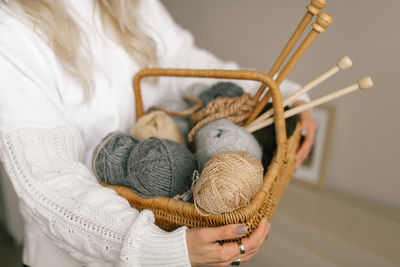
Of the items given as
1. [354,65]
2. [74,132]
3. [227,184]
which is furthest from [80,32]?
[354,65]

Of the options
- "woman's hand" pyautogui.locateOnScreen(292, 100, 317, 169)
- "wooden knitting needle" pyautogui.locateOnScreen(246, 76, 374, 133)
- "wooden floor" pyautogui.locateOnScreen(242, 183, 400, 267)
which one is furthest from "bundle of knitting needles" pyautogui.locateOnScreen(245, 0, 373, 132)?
"wooden floor" pyautogui.locateOnScreen(242, 183, 400, 267)

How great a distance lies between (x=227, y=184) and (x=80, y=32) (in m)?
0.48

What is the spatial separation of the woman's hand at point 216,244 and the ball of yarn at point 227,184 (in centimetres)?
3

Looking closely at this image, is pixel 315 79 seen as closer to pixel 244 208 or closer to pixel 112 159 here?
pixel 244 208

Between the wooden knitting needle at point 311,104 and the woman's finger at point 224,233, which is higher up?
the wooden knitting needle at point 311,104

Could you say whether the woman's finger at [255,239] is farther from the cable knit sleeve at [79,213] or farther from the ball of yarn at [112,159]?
the ball of yarn at [112,159]

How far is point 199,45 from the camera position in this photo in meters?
1.65

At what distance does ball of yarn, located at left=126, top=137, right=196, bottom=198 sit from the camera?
20.7 inches

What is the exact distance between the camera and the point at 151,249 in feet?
1.43

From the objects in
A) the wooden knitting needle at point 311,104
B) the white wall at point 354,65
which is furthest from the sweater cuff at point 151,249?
the white wall at point 354,65

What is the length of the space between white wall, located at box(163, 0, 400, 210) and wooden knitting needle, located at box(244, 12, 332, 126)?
0.66 meters

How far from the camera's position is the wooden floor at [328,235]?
3.25 ft

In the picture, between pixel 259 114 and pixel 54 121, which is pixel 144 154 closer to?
pixel 54 121

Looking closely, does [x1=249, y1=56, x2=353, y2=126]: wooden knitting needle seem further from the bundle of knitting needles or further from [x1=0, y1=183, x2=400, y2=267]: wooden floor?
[x1=0, y1=183, x2=400, y2=267]: wooden floor
